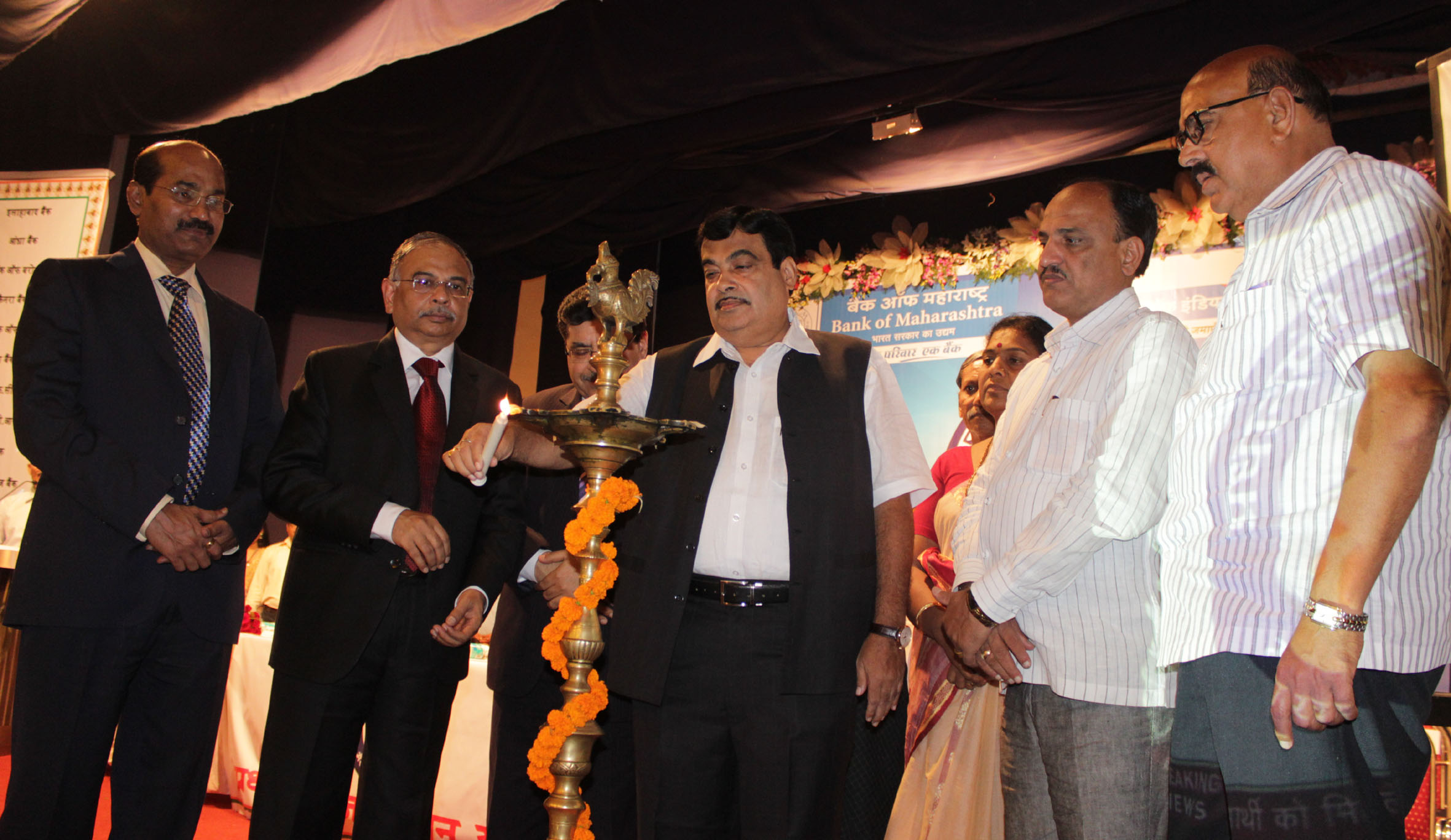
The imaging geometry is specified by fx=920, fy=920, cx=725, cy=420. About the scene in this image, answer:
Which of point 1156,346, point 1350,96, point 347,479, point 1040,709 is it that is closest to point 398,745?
point 347,479

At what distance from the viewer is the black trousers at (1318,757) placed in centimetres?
128

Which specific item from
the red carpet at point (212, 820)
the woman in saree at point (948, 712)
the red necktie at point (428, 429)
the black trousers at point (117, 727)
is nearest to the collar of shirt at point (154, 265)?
the red necktie at point (428, 429)

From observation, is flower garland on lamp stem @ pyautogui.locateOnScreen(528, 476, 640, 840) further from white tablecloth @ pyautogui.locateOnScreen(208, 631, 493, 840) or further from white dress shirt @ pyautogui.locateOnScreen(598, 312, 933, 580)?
white tablecloth @ pyautogui.locateOnScreen(208, 631, 493, 840)

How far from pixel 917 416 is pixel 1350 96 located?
2.47 m

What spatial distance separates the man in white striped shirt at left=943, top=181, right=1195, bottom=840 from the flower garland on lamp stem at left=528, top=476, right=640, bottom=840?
2.71 ft

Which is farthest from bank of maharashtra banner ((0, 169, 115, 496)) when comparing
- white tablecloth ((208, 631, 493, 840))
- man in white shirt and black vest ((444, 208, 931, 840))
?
man in white shirt and black vest ((444, 208, 931, 840))

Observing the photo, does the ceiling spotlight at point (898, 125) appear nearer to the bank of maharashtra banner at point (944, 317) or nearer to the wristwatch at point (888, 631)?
the bank of maharashtra banner at point (944, 317)

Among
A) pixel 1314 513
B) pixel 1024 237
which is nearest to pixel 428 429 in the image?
pixel 1314 513

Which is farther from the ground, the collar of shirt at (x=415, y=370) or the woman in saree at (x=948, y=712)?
the collar of shirt at (x=415, y=370)

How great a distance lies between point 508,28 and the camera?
4594 millimetres

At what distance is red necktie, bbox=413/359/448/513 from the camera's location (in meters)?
2.51

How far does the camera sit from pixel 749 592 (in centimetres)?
217

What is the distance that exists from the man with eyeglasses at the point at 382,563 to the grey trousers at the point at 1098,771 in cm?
144

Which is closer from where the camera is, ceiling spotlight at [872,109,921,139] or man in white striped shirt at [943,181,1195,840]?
man in white striped shirt at [943,181,1195,840]
